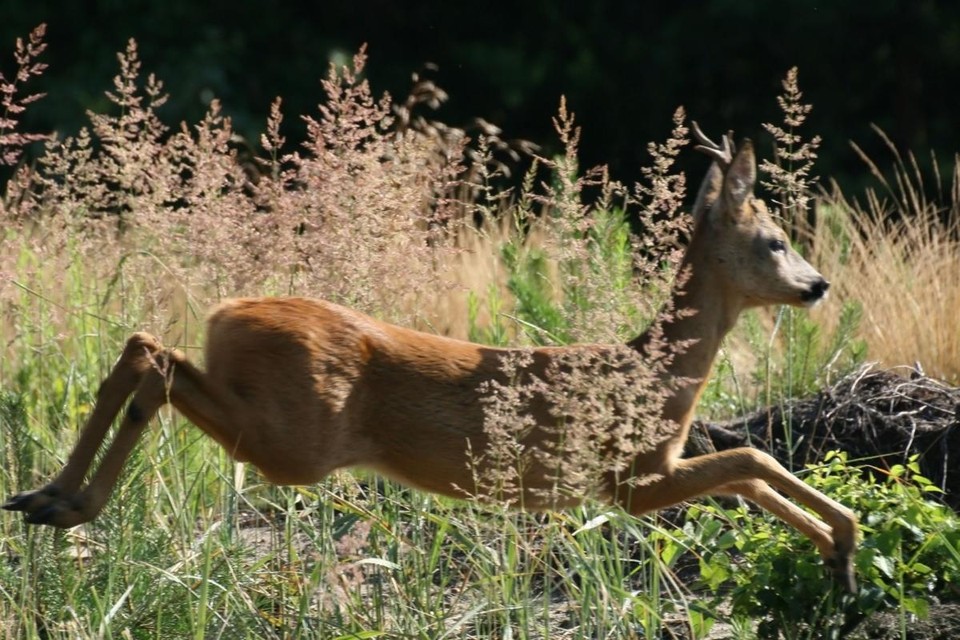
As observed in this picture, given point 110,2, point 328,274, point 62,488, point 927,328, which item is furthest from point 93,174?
point 110,2

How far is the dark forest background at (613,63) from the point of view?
17.7 m

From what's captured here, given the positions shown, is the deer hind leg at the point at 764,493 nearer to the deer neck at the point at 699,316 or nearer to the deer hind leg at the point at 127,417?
the deer neck at the point at 699,316

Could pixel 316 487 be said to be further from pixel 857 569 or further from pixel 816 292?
pixel 816 292

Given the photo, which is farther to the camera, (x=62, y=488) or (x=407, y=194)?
(x=407, y=194)

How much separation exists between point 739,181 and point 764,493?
980mm

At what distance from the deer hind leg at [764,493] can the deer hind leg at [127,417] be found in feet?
4.01

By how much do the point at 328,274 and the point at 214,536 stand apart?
839 mm

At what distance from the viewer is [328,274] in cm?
498

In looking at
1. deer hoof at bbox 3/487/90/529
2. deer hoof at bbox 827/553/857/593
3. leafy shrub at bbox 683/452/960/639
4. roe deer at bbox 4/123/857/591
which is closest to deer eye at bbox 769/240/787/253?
roe deer at bbox 4/123/857/591

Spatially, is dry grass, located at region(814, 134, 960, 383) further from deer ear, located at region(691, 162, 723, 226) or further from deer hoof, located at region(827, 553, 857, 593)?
deer hoof, located at region(827, 553, 857, 593)

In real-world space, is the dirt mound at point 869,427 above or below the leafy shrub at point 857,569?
above

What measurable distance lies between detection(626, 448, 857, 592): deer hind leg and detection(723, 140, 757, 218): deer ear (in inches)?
31.9

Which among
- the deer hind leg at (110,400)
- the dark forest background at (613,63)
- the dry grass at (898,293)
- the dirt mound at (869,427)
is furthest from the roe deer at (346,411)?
the dark forest background at (613,63)

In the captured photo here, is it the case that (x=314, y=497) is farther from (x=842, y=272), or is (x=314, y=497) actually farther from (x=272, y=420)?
(x=842, y=272)
